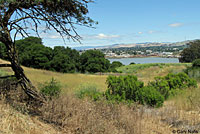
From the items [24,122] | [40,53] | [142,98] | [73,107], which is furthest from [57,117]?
[40,53]

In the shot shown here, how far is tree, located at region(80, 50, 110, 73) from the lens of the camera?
161 feet

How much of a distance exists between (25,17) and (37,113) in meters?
2.55

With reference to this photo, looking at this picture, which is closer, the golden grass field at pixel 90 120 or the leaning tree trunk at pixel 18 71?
the golden grass field at pixel 90 120

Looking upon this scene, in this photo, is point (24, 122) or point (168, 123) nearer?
point (24, 122)

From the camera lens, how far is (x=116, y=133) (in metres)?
4.02

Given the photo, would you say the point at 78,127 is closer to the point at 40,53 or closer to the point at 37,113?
the point at 37,113

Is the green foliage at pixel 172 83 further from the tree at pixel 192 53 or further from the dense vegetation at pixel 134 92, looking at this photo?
the tree at pixel 192 53

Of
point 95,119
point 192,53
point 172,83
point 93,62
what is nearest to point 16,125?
point 95,119

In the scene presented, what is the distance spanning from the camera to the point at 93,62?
49.8 m

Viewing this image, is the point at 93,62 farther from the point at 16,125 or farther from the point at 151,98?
the point at 16,125

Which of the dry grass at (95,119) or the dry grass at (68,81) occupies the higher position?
the dry grass at (95,119)

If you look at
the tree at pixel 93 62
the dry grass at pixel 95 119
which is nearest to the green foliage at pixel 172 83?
the dry grass at pixel 95 119

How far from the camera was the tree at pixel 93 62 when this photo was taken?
49.1m

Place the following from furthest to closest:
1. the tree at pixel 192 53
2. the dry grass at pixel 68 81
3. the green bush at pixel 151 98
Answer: the tree at pixel 192 53, the dry grass at pixel 68 81, the green bush at pixel 151 98
